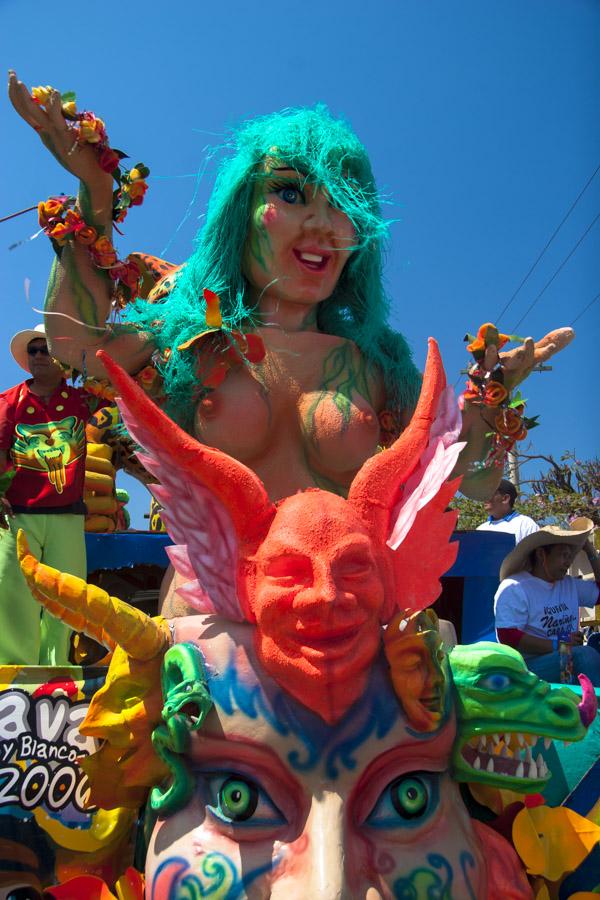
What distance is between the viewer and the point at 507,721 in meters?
1.30

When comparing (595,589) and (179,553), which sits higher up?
(595,589)

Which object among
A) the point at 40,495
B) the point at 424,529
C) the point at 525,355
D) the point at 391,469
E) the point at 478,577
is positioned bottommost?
the point at 424,529

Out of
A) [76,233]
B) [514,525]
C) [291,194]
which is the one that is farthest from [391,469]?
[514,525]

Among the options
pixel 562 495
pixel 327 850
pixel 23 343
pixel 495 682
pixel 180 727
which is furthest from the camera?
pixel 562 495

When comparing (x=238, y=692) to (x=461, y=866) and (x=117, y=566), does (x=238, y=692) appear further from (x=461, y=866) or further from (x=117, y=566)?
(x=117, y=566)

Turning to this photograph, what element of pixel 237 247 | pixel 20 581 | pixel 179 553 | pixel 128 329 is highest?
pixel 237 247

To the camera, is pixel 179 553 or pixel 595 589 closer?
pixel 179 553

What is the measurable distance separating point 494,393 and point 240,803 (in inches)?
48.9

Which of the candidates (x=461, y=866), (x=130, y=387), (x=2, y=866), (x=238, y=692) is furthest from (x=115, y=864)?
(x=130, y=387)

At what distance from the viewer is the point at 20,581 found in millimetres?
2592

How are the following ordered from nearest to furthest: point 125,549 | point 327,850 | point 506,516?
point 327,850
point 125,549
point 506,516

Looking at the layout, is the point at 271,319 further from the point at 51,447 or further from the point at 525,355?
the point at 51,447

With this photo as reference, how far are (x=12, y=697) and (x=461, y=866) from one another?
2.61ft

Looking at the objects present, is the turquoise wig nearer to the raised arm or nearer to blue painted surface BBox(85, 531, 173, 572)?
the raised arm
